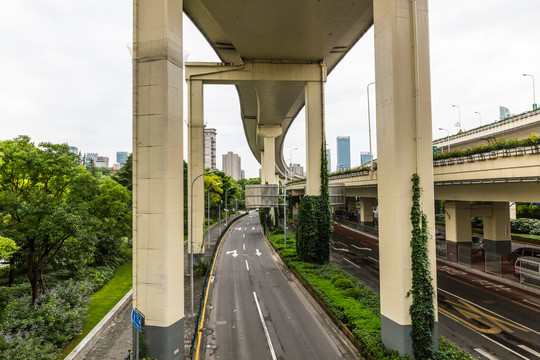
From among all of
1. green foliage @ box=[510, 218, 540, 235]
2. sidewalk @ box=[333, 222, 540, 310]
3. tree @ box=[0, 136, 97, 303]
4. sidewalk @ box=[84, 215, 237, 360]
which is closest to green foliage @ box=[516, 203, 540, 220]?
green foliage @ box=[510, 218, 540, 235]

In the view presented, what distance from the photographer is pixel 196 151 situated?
74.6 ft

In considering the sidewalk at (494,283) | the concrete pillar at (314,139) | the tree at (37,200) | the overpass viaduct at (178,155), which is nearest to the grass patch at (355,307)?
the overpass viaduct at (178,155)

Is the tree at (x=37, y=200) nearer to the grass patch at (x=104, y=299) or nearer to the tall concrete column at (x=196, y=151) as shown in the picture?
the grass patch at (x=104, y=299)

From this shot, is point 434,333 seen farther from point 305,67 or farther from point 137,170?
point 305,67

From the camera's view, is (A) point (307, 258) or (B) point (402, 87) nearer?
(B) point (402, 87)

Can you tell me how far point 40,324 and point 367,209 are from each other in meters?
40.8

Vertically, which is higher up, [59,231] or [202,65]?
[202,65]

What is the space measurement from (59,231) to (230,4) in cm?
1535

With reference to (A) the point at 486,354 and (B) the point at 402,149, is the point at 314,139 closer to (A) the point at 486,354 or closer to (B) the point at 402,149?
(B) the point at 402,149

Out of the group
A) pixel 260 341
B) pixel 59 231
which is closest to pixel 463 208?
pixel 260 341

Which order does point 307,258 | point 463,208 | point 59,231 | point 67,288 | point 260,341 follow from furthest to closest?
point 463,208 → point 307,258 → point 67,288 → point 59,231 → point 260,341

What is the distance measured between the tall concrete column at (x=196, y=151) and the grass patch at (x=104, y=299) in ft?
18.5

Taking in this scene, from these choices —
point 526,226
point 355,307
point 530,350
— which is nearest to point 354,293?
point 355,307

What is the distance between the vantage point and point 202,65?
2358 cm
